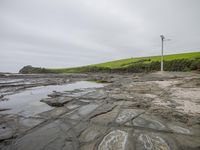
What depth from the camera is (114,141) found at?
2.77 m

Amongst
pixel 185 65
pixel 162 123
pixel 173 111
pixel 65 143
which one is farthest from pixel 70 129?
pixel 185 65

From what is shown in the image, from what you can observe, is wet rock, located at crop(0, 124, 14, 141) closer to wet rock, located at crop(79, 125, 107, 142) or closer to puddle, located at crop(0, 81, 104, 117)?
puddle, located at crop(0, 81, 104, 117)

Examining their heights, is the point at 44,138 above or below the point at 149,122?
below

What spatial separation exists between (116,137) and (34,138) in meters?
2.02

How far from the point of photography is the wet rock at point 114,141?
8.42 ft

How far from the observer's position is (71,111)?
4930 mm

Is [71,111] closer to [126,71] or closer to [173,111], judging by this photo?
[173,111]

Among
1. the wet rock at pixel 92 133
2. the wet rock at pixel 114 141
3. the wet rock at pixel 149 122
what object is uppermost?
the wet rock at pixel 149 122

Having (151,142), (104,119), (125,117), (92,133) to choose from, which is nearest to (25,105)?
(104,119)

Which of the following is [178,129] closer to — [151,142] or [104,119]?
[151,142]

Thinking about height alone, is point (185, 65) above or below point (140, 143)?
above

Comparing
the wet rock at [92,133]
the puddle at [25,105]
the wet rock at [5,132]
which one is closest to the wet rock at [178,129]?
the wet rock at [92,133]

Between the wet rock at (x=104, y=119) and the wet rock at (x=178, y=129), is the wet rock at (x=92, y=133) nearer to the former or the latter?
the wet rock at (x=104, y=119)

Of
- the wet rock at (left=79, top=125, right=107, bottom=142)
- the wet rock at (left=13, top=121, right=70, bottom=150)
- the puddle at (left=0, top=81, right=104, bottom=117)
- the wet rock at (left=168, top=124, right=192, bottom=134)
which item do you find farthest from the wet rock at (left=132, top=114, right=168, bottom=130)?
the puddle at (left=0, top=81, right=104, bottom=117)
